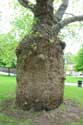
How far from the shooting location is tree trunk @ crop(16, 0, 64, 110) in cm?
1027

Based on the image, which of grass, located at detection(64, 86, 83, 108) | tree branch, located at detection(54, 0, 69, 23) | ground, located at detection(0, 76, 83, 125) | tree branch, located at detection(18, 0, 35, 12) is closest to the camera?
ground, located at detection(0, 76, 83, 125)

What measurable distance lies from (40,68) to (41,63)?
18 cm

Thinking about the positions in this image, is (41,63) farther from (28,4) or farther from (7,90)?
(7,90)

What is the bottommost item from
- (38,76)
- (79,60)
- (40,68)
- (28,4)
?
(79,60)

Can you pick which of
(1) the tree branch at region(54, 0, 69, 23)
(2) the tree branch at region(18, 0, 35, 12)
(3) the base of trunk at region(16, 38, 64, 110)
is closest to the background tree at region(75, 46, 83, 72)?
(1) the tree branch at region(54, 0, 69, 23)

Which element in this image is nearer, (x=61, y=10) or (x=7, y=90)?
(x=61, y=10)

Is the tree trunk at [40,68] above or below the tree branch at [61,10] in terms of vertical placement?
below

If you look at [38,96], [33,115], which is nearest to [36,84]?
[38,96]

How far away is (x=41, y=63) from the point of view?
10328mm

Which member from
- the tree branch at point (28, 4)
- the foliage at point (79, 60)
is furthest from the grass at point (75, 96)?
the foliage at point (79, 60)

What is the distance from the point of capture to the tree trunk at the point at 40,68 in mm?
10266

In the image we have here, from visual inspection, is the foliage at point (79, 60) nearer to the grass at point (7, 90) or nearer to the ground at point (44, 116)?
the grass at point (7, 90)

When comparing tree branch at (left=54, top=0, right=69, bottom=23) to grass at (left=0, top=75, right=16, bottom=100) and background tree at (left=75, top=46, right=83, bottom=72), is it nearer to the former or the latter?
grass at (left=0, top=75, right=16, bottom=100)

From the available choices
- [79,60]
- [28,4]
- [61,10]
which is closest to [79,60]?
[79,60]
